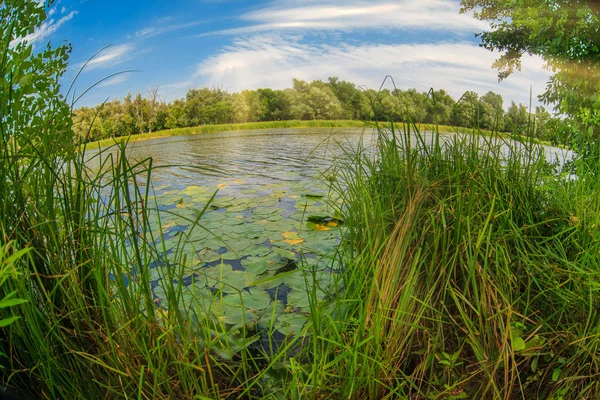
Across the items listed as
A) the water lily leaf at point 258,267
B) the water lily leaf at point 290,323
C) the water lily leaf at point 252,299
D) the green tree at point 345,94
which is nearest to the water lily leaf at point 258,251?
the water lily leaf at point 258,267

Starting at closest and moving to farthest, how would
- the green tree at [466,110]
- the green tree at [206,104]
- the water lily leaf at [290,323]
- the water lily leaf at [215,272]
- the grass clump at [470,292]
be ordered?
the grass clump at [470,292], the water lily leaf at [290,323], the green tree at [466,110], the water lily leaf at [215,272], the green tree at [206,104]

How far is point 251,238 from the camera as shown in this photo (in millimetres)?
2650

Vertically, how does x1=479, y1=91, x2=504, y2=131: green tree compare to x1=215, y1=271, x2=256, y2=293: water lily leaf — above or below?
above

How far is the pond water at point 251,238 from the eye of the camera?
1669mm

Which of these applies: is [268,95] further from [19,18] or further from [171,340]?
[171,340]

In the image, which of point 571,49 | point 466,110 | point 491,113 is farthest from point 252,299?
point 571,49

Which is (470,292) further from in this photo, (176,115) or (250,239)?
(176,115)

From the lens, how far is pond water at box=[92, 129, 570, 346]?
5.48 feet

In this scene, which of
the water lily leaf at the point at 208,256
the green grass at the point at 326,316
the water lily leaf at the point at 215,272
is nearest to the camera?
the green grass at the point at 326,316

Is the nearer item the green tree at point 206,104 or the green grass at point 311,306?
the green grass at point 311,306

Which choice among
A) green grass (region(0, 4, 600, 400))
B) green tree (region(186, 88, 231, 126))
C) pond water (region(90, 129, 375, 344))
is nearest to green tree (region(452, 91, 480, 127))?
green grass (region(0, 4, 600, 400))

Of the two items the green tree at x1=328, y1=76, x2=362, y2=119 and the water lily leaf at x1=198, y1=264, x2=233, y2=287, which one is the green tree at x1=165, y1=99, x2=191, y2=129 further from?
the water lily leaf at x1=198, y1=264, x2=233, y2=287

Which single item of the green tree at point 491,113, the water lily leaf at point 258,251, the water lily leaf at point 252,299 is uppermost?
the green tree at point 491,113

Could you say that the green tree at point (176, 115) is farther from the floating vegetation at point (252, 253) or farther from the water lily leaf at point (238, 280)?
the water lily leaf at point (238, 280)
